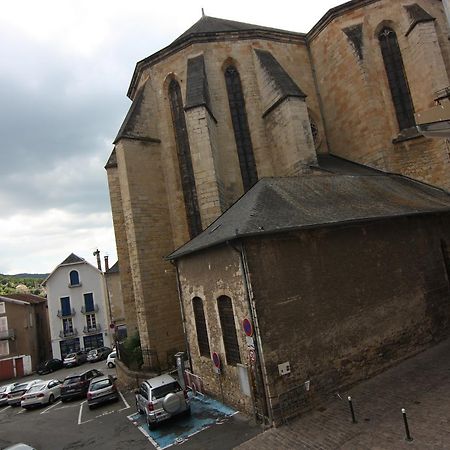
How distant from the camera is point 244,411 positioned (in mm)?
9547

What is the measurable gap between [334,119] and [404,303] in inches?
467

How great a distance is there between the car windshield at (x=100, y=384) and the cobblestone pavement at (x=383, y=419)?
26.2ft

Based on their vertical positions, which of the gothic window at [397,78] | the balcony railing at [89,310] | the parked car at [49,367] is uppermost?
the gothic window at [397,78]

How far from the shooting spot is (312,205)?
34.2 feet

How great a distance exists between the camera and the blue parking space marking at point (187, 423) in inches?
356

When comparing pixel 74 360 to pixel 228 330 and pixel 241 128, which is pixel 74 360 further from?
pixel 228 330

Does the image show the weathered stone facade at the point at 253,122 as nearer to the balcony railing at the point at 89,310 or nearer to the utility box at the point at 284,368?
the utility box at the point at 284,368

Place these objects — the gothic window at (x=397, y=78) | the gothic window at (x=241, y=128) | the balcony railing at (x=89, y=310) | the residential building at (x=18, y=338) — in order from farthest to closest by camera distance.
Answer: the balcony railing at (x=89, y=310) → the residential building at (x=18, y=338) → the gothic window at (x=241, y=128) → the gothic window at (x=397, y=78)

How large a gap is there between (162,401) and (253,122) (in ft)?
42.9

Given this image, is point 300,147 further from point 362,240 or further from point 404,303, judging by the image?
point 404,303

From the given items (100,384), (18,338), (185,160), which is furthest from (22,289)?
(100,384)

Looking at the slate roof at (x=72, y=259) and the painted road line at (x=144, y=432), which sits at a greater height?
the slate roof at (x=72, y=259)

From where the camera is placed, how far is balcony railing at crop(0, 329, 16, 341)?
34875mm

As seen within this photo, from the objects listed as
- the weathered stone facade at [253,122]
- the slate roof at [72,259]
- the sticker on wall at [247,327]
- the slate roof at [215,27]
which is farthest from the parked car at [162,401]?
the slate roof at [72,259]
